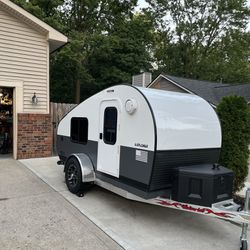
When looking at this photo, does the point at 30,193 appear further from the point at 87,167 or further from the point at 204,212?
the point at 204,212

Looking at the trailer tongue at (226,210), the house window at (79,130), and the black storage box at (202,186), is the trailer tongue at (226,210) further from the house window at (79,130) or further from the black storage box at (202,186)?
the house window at (79,130)

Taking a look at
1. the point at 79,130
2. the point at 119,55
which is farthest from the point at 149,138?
the point at 119,55

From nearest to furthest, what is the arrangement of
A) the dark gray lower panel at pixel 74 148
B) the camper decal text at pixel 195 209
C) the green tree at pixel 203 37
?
the camper decal text at pixel 195 209
the dark gray lower panel at pixel 74 148
the green tree at pixel 203 37

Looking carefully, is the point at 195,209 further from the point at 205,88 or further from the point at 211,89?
the point at 211,89

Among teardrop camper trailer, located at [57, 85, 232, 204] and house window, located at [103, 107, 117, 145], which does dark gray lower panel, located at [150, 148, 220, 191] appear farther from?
house window, located at [103, 107, 117, 145]

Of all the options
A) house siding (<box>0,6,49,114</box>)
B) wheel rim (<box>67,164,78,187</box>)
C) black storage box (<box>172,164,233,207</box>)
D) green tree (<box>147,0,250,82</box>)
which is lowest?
wheel rim (<box>67,164,78,187</box>)

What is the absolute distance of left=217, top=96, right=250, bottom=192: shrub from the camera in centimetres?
550

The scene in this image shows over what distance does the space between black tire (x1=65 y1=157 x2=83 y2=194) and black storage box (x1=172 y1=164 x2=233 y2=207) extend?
2.10m

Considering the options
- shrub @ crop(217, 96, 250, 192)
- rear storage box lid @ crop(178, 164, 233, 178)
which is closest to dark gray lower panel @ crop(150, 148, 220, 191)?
rear storage box lid @ crop(178, 164, 233, 178)

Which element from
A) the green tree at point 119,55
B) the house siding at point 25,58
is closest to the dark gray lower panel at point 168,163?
the house siding at point 25,58

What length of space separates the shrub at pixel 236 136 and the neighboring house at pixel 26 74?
5.90 m

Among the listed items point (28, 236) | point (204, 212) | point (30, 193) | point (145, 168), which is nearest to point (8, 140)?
point (30, 193)

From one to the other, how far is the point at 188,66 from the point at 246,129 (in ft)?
81.5

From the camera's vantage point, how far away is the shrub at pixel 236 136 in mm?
5504
